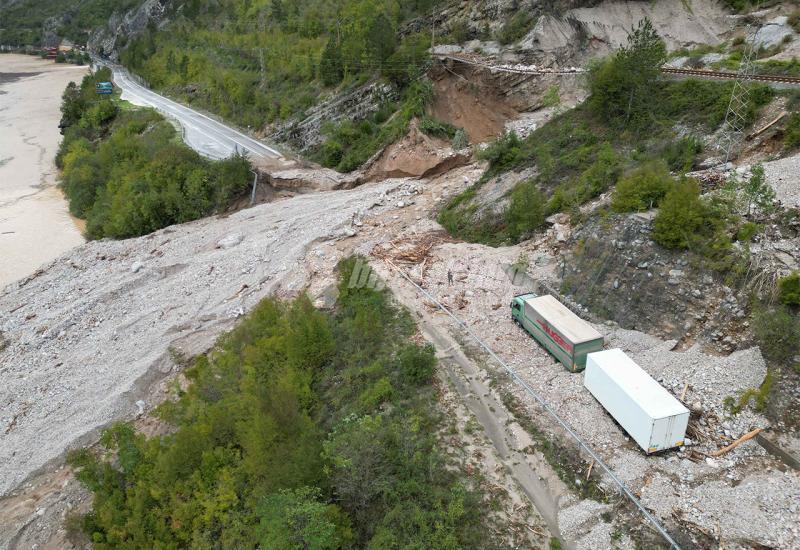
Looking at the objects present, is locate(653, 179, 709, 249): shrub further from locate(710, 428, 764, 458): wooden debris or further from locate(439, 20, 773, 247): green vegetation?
locate(710, 428, 764, 458): wooden debris

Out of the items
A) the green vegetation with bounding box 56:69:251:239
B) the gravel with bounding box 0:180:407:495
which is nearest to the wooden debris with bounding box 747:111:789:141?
the gravel with bounding box 0:180:407:495

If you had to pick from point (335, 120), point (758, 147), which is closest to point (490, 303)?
point (758, 147)

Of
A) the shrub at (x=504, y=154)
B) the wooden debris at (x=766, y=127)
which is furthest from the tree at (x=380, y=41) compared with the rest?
the wooden debris at (x=766, y=127)

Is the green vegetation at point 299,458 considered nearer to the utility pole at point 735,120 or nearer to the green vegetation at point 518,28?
the utility pole at point 735,120

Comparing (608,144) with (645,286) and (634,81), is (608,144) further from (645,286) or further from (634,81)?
(645,286)

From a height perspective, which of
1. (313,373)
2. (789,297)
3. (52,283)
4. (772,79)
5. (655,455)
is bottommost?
(52,283)

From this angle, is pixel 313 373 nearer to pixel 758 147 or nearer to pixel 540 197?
pixel 540 197
